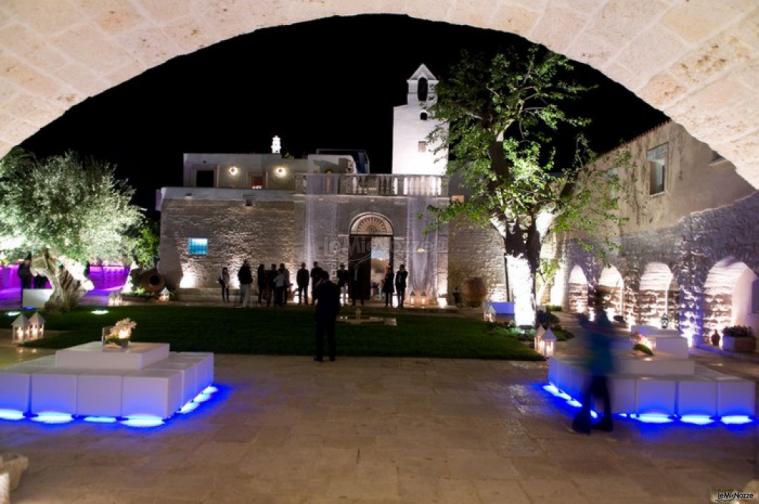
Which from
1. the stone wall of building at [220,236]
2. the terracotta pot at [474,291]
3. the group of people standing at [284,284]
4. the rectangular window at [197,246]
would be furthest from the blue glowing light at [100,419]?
the rectangular window at [197,246]

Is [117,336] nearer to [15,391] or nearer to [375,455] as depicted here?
[15,391]

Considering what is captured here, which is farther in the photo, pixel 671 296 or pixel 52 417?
pixel 671 296

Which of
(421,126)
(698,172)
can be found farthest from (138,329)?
(421,126)

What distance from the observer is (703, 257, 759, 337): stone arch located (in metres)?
12.1

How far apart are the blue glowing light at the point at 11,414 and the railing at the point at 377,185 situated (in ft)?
56.3

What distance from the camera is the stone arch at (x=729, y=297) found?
12070 millimetres

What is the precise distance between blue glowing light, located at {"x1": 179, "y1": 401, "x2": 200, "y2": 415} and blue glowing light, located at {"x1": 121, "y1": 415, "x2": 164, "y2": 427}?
39 centimetres

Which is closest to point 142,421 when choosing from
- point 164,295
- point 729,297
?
point 729,297

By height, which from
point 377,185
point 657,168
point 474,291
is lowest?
point 474,291

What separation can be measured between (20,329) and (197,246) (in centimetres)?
1312

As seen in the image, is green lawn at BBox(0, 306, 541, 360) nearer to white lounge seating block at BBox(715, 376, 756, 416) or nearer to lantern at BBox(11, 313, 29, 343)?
lantern at BBox(11, 313, 29, 343)

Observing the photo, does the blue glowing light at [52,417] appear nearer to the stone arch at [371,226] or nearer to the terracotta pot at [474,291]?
the stone arch at [371,226]

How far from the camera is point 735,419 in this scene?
6.45 metres

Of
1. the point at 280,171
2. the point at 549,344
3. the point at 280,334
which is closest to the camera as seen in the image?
the point at 549,344
